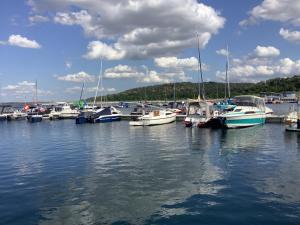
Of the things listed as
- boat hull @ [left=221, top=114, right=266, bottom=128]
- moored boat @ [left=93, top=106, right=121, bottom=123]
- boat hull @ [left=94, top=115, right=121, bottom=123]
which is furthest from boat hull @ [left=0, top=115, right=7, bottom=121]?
boat hull @ [left=221, top=114, right=266, bottom=128]

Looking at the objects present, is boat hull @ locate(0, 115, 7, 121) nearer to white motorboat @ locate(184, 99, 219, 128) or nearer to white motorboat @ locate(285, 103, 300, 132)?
white motorboat @ locate(184, 99, 219, 128)

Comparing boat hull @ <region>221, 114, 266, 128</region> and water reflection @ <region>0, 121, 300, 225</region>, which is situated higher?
boat hull @ <region>221, 114, 266, 128</region>

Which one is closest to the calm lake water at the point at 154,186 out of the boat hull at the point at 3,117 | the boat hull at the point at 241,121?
the boat hull at the point at 241,121

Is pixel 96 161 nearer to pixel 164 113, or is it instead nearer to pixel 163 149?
pixel 163 149

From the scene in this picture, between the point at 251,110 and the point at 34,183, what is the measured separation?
45.4 meters

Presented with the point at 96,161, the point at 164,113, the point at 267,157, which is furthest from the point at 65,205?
the point at 164,113

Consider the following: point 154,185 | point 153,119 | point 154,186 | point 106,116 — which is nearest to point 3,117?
point 106,116

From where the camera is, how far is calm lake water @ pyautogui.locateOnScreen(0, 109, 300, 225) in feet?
55.5

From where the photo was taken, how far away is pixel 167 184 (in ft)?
73.7

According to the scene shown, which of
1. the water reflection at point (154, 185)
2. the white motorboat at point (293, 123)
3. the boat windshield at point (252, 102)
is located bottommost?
the water reflection at point (154, 185)

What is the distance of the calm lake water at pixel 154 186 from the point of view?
55.5ft

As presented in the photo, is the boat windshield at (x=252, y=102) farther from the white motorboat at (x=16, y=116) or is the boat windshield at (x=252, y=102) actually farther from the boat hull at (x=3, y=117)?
the boat hull at (x=3, y=117)

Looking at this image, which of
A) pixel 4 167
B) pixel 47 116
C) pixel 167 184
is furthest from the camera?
pixel 47 116

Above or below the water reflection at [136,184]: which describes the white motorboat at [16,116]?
above
